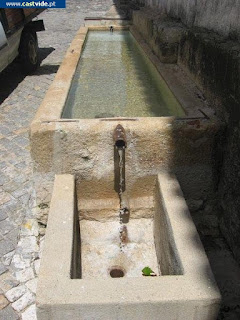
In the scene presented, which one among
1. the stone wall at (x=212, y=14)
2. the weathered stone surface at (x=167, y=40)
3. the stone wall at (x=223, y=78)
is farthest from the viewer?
the weathered stone surface at (x=167, y=40)

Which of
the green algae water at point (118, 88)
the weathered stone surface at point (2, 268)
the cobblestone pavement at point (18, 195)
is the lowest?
the cobblestone pavement at point (18, 195)

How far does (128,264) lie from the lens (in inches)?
104

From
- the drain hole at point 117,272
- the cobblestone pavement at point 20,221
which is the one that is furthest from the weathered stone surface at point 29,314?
the drain hole at point 117,272

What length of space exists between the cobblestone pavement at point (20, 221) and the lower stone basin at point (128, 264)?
0.46 m

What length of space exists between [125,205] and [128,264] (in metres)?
0.49

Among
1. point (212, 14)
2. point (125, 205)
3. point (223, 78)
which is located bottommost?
point (125, 205)

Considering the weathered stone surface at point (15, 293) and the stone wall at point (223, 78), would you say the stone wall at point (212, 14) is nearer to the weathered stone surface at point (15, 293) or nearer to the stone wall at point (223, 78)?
the stone wall at point (223, 78)

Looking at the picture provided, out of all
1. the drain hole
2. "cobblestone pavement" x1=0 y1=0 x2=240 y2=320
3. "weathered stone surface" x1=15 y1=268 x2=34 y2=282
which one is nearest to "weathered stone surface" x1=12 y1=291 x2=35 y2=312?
"cobblestone pavement" x1=0 y1=0 x2=240 y2=320

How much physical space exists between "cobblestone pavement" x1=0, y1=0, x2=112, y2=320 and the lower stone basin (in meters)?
0.49

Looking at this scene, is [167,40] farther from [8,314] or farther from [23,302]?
[8,314]

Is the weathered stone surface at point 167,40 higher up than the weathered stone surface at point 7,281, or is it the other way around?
the weathered stone surface at point 167,40

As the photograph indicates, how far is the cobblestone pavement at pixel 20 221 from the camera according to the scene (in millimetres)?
2393

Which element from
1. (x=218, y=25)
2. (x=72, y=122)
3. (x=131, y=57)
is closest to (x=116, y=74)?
(x=131, y=57)

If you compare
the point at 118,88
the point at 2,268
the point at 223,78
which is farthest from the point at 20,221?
the point at 223,78
